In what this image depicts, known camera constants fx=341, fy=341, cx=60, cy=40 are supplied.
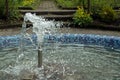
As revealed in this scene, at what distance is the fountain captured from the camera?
7.76 metres

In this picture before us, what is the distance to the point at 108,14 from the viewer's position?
13508 mm

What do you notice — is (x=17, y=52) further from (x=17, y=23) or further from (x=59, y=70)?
(x=17, y=23)

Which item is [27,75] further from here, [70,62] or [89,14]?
[89,14]

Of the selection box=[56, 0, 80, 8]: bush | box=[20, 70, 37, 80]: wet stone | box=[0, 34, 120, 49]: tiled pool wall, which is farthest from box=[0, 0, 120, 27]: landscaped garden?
box=[20, 70, 37, 80]: wet stone

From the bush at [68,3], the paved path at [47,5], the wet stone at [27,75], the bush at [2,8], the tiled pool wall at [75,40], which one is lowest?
the tiled pool wall at [75,40]

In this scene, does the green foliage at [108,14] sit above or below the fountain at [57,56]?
above

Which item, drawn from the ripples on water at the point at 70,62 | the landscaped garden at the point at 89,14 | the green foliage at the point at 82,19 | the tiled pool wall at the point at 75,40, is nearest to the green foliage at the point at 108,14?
the landscaped garden at the point at 89,14

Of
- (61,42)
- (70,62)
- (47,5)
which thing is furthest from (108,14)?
(70,62)

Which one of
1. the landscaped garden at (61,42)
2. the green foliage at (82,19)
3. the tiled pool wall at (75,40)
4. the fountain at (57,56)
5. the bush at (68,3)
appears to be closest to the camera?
the fountain at (57,56)

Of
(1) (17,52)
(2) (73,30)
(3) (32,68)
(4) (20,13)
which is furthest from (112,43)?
(4) (20,13)

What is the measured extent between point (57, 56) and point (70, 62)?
678 mm

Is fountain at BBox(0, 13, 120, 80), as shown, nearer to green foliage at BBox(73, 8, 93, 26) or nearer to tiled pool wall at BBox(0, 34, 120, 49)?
tiled pool wall at BBox(0, 34, 120, 49)

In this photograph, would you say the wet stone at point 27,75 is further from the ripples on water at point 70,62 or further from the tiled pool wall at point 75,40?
the tiled pool wall at point 75,40

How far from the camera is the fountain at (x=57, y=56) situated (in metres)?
7.76
